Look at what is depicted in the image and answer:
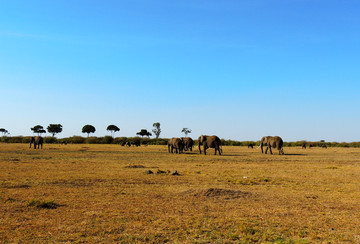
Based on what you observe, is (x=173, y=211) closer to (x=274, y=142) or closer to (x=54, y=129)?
(x=274, y=142)

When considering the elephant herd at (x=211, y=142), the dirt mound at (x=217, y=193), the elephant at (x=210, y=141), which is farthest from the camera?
the elephant herd at (x=211, y=142)

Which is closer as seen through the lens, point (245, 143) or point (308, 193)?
point (308, 193)

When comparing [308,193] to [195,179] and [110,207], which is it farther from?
[110,207]

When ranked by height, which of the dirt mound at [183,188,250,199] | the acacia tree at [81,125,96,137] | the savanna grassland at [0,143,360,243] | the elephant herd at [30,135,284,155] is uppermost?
the acacia tree at [81,125,96,137]

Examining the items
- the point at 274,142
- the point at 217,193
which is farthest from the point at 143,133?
the point at 217,193

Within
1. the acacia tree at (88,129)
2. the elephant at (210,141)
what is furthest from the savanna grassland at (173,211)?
the acacia tree at (88,129)

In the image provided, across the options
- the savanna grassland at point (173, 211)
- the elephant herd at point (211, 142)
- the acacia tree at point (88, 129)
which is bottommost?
the savanna grassland at point (173, 211)

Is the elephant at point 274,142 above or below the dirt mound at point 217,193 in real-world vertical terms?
above

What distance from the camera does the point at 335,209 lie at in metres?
9.58

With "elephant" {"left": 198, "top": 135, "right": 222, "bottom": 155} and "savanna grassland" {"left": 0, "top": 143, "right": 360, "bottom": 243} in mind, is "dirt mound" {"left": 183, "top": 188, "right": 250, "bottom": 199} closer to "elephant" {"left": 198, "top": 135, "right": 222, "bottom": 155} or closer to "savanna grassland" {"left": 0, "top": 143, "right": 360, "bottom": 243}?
"savanna grassland" {"left": 0, "top": 143, "right": 360, "bottom": 243}

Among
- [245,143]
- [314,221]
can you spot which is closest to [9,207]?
[314,221]

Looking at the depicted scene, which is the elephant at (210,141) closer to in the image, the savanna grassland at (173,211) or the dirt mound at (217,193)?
the savanna grassland at (173,211)

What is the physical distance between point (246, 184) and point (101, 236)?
30.4ft

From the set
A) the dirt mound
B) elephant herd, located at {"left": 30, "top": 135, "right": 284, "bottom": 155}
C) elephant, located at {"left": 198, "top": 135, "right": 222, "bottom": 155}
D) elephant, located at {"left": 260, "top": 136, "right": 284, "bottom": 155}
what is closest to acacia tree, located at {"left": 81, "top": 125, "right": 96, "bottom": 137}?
elephant herd, located at {"left": 30, "top": 135, "right": 284, "bottom": 155}
